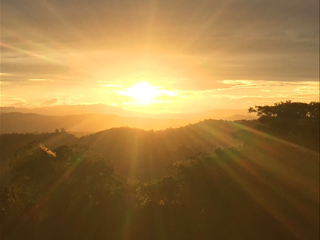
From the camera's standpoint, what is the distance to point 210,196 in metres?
11.9

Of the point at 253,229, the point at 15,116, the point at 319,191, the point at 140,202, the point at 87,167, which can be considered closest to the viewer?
the point at 319,191

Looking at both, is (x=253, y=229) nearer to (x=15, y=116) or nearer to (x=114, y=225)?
(x=114, y=225)

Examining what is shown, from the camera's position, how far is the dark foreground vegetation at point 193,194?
10.1m

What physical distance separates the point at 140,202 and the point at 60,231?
325 cm

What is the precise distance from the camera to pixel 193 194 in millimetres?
12109

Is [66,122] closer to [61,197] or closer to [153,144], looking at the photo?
[153,144]

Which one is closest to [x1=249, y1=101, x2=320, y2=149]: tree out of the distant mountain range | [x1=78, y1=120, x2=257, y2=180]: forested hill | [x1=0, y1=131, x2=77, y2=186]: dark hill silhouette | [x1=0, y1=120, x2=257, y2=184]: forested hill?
[x1=78, y1=120, x2=257, y2=180]: forested hill

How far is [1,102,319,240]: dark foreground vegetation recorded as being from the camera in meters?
10.1

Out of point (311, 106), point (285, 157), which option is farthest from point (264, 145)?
point (311, 106)

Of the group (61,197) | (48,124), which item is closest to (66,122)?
(48,124)

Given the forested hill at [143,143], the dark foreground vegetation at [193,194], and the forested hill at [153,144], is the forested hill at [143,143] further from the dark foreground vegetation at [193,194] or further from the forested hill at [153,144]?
the dark foreground vegetation at [193,194]

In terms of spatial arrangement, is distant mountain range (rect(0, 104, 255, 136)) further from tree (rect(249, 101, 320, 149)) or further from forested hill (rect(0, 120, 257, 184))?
tree (rect(249, 101, 320, 149))

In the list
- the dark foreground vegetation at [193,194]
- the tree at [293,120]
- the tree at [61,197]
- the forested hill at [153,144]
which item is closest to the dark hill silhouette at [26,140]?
the forested hill at [153,144]

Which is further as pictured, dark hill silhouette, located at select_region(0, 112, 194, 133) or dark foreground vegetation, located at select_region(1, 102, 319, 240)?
dark hill silhouette, located at select_region(0, 112, 194, 133)
